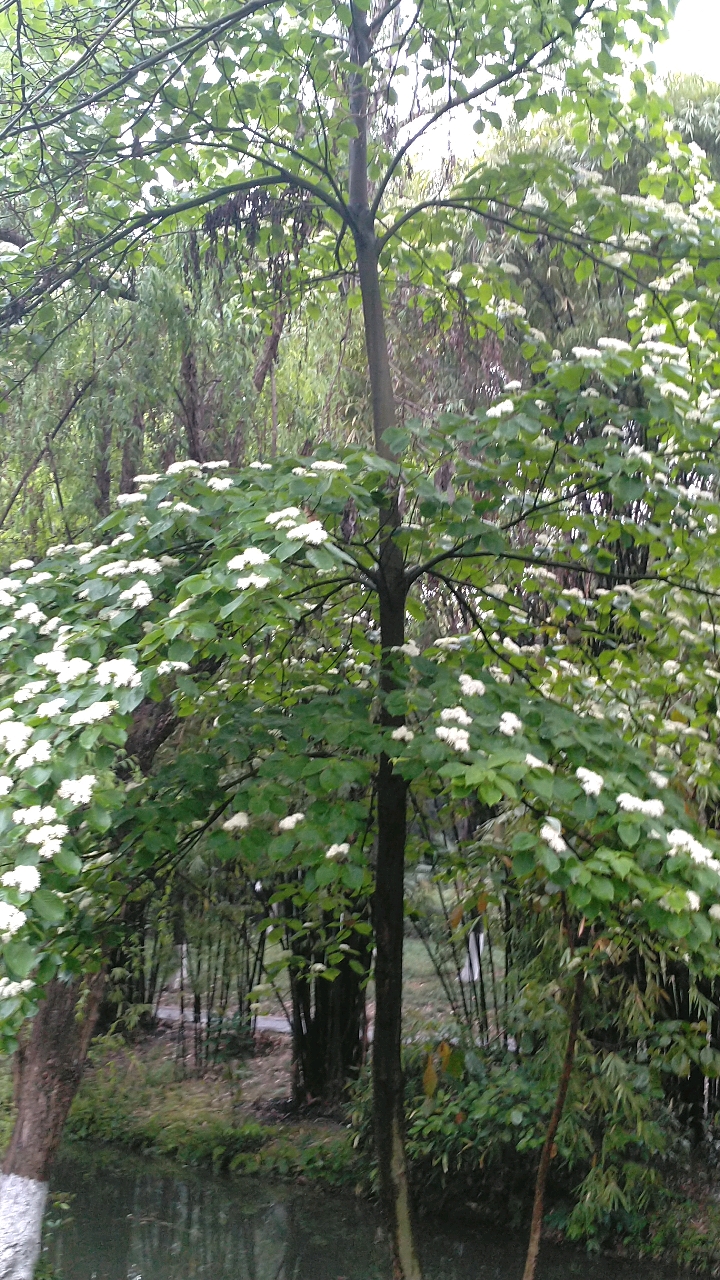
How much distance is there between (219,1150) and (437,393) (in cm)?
430

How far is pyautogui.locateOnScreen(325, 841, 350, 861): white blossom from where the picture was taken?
2.16 metres

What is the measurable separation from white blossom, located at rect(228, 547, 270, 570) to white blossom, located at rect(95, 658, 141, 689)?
0.81 feet

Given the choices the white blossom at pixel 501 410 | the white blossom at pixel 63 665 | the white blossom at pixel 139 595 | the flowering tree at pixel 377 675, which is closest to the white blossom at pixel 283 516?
the flowering tree at pixel 377 675

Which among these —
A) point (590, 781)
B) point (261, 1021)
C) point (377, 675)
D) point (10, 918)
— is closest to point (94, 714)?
point (10, 918)

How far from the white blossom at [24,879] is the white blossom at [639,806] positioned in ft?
3.43

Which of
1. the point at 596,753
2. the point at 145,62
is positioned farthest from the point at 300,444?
the point at 596,753

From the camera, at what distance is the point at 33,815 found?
1557 mm

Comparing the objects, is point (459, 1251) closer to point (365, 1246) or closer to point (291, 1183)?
point (365, 1246)

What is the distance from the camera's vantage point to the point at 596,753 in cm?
204

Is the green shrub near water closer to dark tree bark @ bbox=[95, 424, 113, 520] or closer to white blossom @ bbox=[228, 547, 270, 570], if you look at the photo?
dark tree bark @ bbox=[95, 424, 113, 520]

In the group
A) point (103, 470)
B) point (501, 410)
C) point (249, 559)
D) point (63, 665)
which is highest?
point (103, 470)

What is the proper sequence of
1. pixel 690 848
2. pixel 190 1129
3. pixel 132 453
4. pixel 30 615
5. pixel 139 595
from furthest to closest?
pixel 190 1129 → pixel 132 453 → pixel 30 615 → pixel 139 595 → pixel 690 848

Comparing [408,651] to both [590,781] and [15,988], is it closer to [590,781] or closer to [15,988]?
[590,781]

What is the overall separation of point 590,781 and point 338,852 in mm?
638
